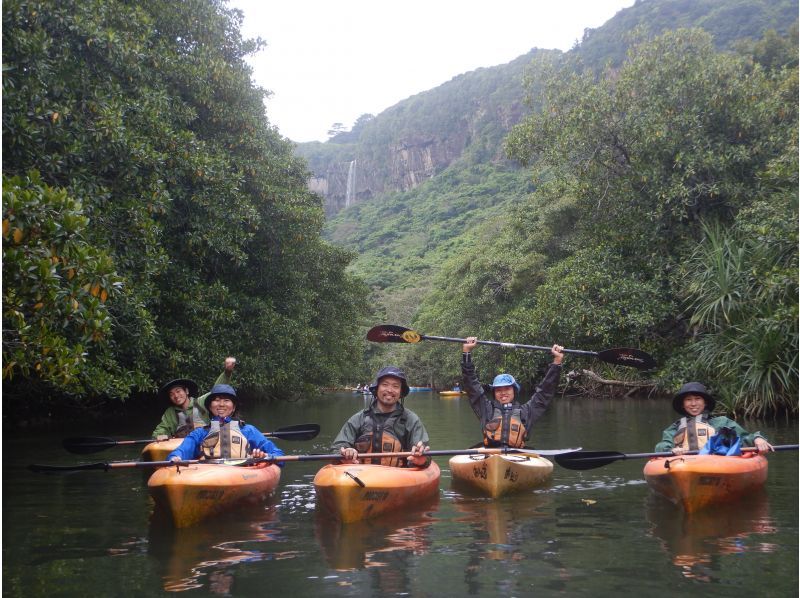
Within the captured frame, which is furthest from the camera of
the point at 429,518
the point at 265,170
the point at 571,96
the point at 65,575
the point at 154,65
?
the point at 571,96

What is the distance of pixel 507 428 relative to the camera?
7168mm

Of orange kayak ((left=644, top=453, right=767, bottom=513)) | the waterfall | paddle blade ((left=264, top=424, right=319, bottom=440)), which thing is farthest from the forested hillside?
the waterfall

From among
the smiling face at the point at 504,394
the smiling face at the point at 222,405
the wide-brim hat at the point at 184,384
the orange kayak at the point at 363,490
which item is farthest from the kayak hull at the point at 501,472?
the wide-brim hat at the point at 184,384

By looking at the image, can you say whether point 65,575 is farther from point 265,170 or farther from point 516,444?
point 265,170

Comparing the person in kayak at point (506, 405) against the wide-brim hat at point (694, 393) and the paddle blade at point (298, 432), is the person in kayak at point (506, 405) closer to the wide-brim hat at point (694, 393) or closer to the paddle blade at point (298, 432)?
the wide-brim hat at point (694, 393)

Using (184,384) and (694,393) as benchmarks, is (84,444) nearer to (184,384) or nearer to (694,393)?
(184,384)

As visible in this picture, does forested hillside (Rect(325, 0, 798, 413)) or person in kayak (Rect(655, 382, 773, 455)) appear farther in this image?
forested hillside (Rect(325, 0, 798, 413))

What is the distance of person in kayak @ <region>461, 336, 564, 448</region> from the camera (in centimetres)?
711

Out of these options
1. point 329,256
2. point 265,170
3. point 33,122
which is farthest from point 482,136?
point 33,122

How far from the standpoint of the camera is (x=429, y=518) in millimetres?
5754

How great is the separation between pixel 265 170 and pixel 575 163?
7089 mm

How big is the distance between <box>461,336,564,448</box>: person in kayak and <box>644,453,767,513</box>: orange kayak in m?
1.50

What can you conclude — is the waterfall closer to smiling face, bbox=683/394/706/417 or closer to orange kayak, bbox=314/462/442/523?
smiling face, bbox=683/394/706/417

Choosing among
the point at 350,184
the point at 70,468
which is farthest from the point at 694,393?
the point at 350,184
